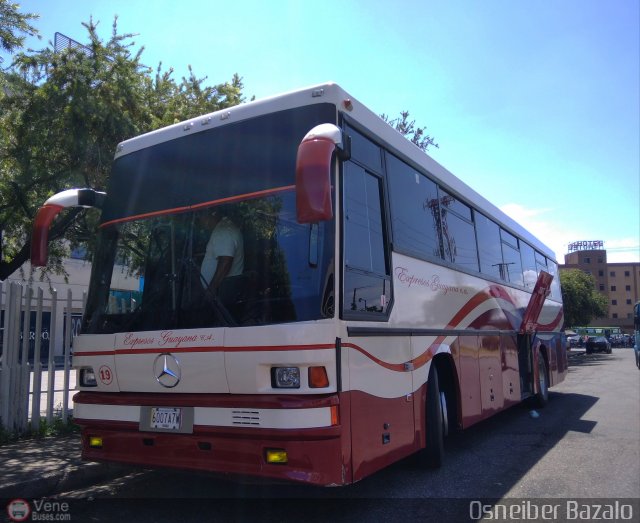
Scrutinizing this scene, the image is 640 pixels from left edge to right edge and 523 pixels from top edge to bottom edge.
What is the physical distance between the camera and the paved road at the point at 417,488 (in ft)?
16.1

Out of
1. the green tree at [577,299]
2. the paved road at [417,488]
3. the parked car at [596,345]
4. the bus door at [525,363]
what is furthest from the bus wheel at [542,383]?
the parked car at [596,345]

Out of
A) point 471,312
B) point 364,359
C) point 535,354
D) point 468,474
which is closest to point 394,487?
point 468,474

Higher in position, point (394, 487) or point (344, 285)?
point (344, 285)

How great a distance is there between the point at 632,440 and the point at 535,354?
10.4 ft

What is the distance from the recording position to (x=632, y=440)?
25.8ft

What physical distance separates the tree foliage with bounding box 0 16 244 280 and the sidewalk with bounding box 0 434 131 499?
4098 millimetres

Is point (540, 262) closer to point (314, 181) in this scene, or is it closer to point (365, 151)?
point (365, 151)

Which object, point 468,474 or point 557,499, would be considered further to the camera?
point 468,474

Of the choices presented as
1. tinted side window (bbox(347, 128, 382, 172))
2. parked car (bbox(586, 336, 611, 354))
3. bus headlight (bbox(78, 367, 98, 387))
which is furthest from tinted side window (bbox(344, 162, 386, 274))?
parked car (bbox(586, 336, 611, 354))

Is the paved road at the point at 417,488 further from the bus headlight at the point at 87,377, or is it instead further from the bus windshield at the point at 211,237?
the bus windshield at the point at 211,237

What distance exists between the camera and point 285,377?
411 cm

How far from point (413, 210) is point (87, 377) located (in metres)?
3.72

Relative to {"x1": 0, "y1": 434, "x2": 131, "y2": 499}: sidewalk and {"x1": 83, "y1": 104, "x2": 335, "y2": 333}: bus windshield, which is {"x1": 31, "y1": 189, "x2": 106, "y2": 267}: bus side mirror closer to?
{"x1": 83, "y1": 104, "x2": 335, "y2": 333}: bus windshield

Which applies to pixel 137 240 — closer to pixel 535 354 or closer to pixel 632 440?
pixel 632 440
